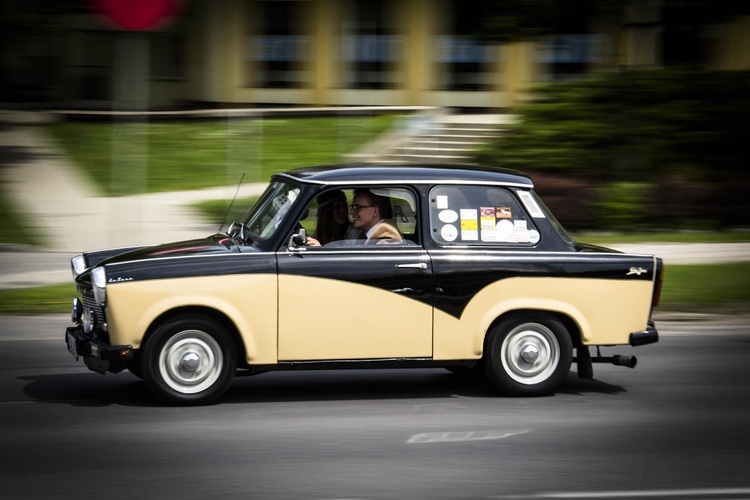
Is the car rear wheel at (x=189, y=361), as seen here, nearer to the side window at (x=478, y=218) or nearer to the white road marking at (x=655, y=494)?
the side window at (x=478, y=218)

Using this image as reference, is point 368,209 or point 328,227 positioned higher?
point 368,209

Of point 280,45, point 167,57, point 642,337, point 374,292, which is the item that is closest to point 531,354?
point 642,337

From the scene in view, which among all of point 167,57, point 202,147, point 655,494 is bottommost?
point 655,494

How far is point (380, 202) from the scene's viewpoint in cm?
830

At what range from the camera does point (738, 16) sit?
20.1 metres

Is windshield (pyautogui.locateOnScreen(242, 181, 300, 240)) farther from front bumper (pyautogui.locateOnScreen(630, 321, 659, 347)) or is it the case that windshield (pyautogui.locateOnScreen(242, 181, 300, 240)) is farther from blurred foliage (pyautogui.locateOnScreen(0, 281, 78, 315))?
blurred foliage (pyautogui.locateOnScreen(0, 281, 78, 315))

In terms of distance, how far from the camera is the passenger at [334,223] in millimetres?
8375

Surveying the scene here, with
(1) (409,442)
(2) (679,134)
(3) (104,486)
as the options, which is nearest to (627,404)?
(1) (409,442)

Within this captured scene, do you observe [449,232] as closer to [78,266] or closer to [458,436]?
[458,436]

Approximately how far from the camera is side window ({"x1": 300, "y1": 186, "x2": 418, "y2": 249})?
8.22m

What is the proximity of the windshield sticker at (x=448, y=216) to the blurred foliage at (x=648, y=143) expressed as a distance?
10280 millimetres

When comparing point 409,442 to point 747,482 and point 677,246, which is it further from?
point 677,246

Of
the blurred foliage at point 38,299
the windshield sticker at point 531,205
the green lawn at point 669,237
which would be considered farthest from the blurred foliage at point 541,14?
the windshield sticker at point 531,205

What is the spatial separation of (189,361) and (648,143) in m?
13.6
